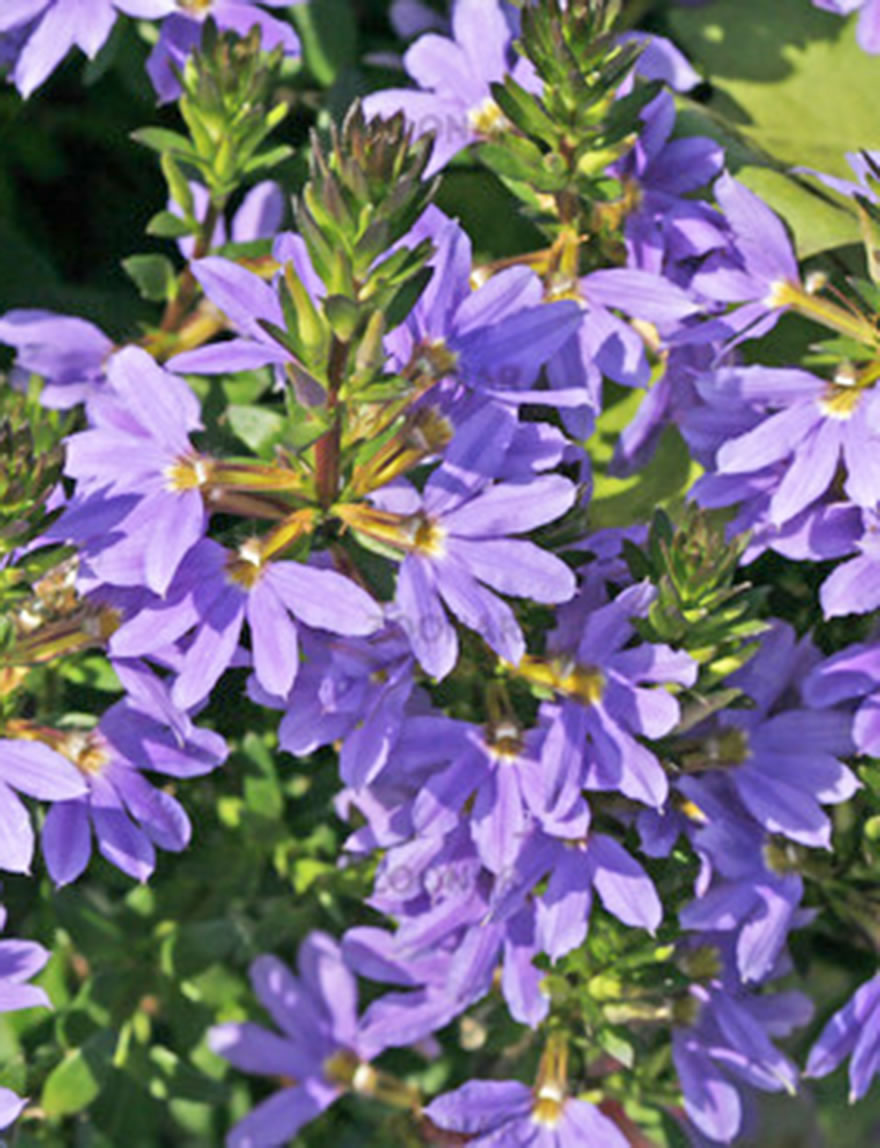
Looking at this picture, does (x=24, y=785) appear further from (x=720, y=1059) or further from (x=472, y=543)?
(x=720, y=1059)

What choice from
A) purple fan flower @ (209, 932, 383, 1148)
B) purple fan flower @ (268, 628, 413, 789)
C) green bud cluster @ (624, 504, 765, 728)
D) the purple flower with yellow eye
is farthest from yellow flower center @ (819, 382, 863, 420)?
purple fan flower @ (209, 932, 383, 1148)

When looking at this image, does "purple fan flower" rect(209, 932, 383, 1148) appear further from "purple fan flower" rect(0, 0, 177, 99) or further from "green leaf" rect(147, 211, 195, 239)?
"purple fan flower" rect(0, 0, 177, 99)

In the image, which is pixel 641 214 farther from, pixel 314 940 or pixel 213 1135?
pixel 213 1135

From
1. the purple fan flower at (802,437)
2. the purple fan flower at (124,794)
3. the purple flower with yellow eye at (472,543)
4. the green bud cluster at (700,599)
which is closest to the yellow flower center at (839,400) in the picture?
the purple fan flower at (802,437)

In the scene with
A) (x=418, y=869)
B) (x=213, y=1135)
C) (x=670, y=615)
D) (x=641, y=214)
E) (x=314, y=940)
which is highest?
(x=641, y=214)

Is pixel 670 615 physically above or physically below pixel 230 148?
below

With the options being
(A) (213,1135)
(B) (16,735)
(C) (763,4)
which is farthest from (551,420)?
(A) (213,1135)

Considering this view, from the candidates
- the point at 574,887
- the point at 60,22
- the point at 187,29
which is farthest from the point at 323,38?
the point at 574,887

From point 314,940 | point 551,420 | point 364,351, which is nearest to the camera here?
point 364,351
